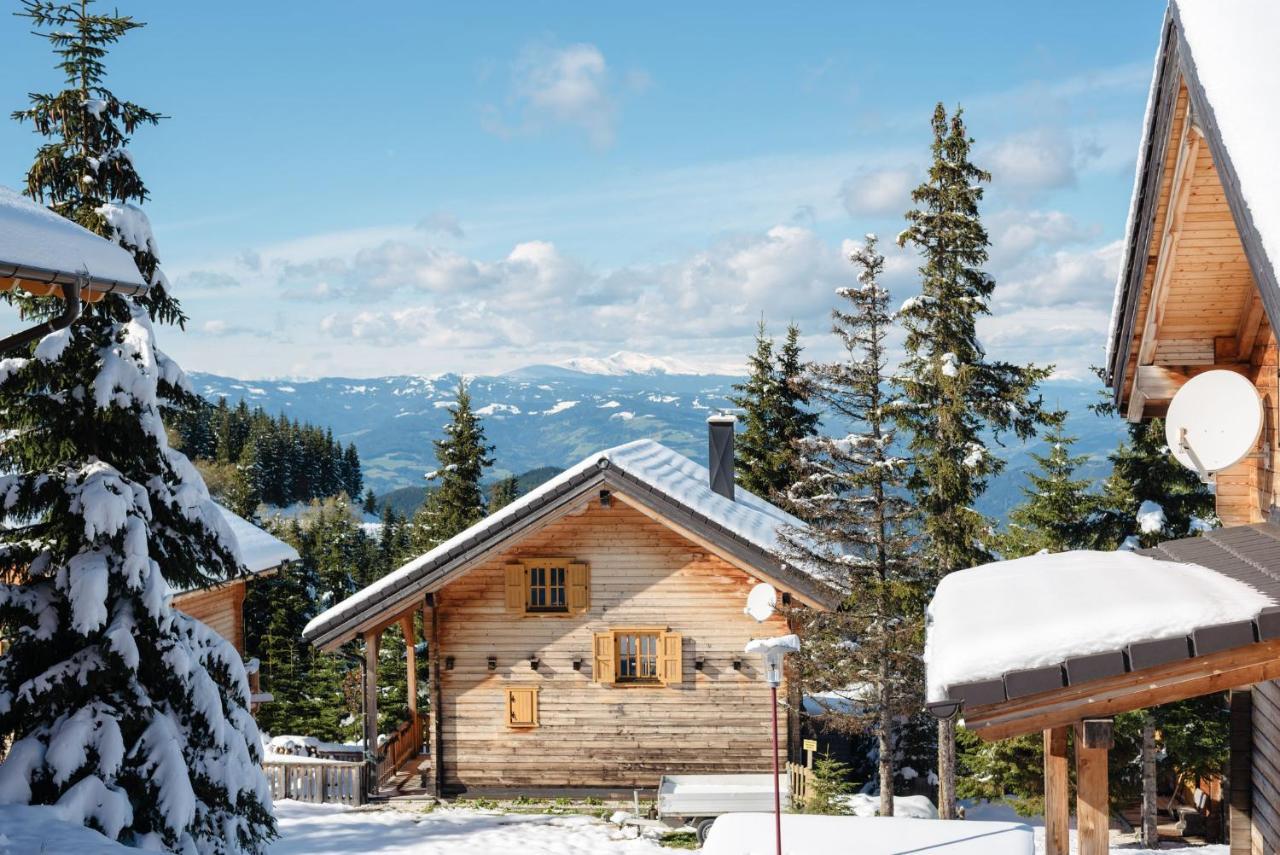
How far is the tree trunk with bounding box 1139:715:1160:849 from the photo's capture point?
1738 cm

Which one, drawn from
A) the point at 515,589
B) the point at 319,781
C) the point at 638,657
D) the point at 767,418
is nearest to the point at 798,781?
the point at 638,657

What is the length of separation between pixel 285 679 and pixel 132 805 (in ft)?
95.7

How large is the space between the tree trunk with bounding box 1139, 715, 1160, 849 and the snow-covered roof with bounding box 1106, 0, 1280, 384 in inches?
578

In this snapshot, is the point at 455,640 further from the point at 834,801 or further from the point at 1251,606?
the point at 1251,606

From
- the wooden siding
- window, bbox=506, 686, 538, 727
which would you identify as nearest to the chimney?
window, bbox=506, 686, 538, 727

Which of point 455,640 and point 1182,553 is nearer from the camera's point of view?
point 1182,553

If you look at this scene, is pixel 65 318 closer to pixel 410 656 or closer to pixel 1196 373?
pixel 1196 373

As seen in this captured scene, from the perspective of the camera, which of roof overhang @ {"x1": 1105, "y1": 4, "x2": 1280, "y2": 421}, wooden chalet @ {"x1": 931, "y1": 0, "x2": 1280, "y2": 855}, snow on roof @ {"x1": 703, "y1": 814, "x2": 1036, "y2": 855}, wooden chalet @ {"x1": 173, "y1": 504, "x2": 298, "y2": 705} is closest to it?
roof overhang @ {"x1": 1105, "y1": 4, "x2": 1280, "y2": 421}

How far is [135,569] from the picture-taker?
8.73 metres

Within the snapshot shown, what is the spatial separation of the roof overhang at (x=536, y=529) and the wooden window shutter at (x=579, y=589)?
114cm

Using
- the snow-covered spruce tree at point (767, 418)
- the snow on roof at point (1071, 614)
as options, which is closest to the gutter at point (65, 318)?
the snow on roof at point (1071, 614)

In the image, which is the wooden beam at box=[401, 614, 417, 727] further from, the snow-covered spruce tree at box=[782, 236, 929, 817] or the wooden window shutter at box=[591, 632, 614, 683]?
the snow-covered spruce tree at box=[782, 236, 929, 817]

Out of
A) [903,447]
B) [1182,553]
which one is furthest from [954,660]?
[903,447]

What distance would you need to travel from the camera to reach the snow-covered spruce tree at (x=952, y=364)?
18.5 meters
